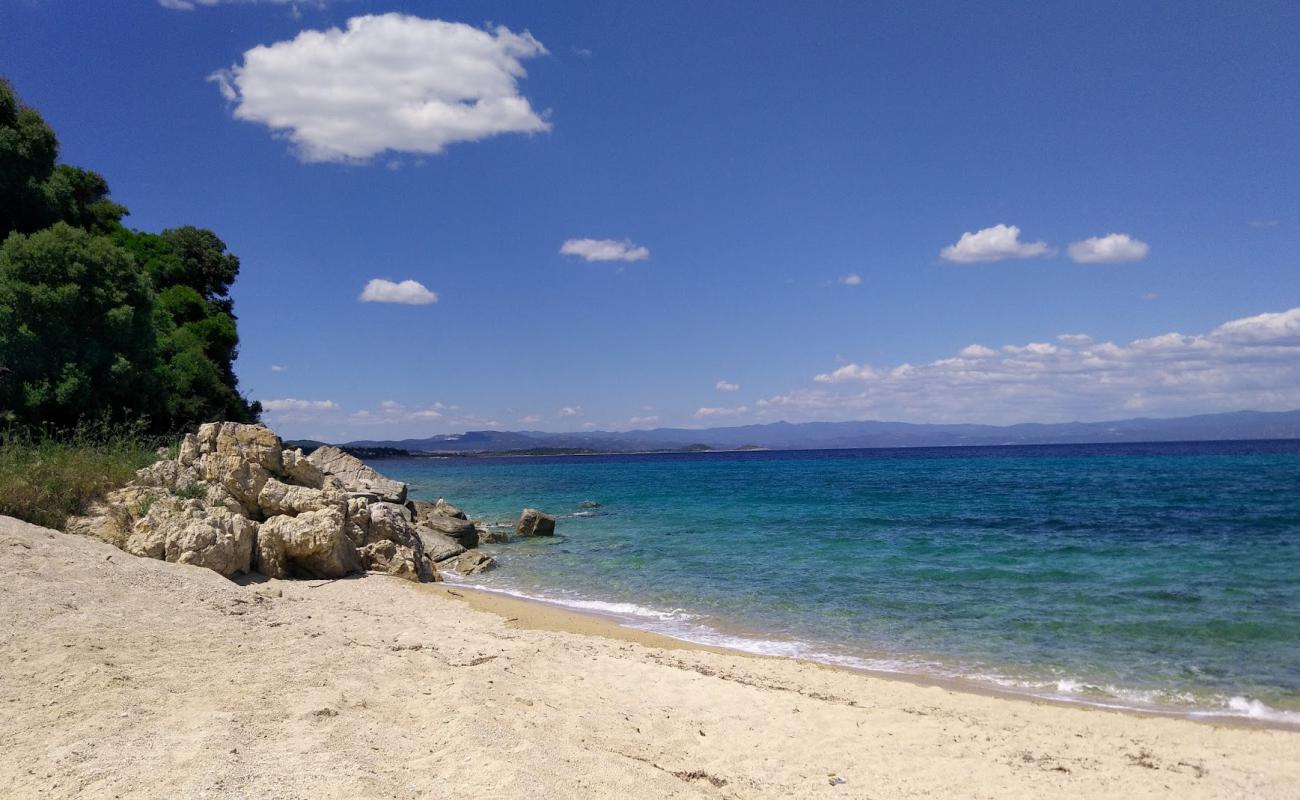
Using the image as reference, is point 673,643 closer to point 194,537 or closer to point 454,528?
point 194,537

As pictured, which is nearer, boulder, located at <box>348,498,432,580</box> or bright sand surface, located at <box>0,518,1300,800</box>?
bright sand surface, located at <box>0,518,1300,800</box>

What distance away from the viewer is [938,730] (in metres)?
7.64

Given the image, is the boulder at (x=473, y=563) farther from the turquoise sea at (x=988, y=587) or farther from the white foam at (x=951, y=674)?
the white foam at (x=951, y=674)

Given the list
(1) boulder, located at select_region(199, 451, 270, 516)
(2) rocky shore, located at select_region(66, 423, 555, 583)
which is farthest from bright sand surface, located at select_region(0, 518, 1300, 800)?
(1) boulder, located at select_region(199, 451, 270, 516)

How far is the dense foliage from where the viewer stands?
56.2 ft

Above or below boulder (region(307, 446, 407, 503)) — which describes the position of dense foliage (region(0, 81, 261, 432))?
above

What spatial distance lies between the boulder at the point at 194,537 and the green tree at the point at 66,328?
20.2 feet

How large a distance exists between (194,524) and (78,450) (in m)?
4.02

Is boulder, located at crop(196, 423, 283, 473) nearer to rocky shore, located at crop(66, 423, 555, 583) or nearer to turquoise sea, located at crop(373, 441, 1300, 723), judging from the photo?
rocky shore, located at crop(66, 423, 555, 583)

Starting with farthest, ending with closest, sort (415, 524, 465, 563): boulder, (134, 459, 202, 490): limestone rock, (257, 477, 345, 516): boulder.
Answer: (415, 524, 465, 563): boulder < (257, 477, 345, 516): boulder < (134, 459, 202, 490): limestone rock

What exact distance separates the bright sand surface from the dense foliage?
354 inches

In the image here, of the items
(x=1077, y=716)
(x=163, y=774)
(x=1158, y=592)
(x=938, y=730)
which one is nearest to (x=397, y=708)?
(x=163, y=774)

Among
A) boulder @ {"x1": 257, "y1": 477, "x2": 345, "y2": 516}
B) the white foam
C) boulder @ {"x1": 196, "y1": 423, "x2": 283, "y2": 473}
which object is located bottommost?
the white foam

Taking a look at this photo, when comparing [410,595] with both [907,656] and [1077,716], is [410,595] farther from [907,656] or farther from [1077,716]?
[1077,716]
